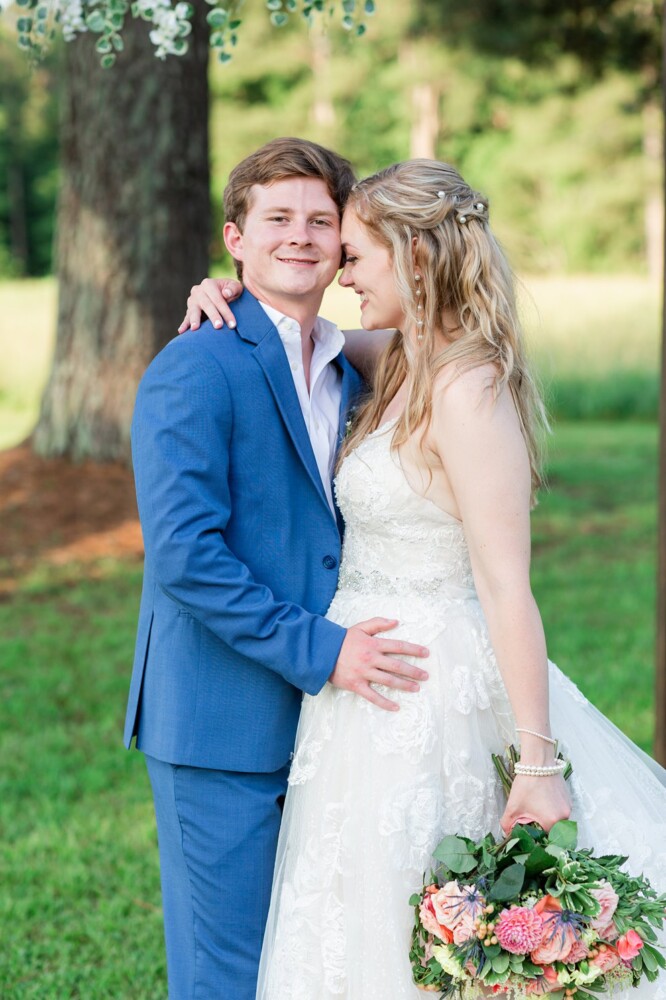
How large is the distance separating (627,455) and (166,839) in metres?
9.94

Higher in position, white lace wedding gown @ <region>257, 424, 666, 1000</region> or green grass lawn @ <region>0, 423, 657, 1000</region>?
white lace wedding gown @ <region>257, 424, 666, 1000</region>

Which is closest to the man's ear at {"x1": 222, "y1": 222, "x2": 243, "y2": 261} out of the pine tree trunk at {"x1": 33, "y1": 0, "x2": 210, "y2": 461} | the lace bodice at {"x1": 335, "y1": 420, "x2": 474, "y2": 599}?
the lace bodice at {"x1": 335, "y1": 420, "x2": 474, "y2": 599}

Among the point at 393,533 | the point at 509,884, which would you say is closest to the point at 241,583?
the point at 393,533

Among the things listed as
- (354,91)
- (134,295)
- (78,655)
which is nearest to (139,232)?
(134,295)

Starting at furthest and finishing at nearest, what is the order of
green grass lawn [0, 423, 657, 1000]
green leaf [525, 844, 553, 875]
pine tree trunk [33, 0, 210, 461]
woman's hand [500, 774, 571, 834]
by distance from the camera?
1. pine tree trunk [33, 0, 210, 461]
2. green grass lawn [0, 423, 657, 1000]
3. woman's hand [500, 774, 571, 834]
4. green leaf [525, 844, 553, 875]

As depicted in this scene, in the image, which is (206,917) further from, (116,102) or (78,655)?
(116,102)

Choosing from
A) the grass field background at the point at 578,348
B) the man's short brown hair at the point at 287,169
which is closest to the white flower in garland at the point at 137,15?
the man's short brown hair at the point at 287,169

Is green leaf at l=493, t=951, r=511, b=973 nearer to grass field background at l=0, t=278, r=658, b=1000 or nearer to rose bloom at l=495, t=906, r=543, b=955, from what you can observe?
rose bloom at l=495, t=906, r=543, b=955

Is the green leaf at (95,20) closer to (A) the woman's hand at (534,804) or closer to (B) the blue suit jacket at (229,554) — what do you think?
(B) the blue suit jacket at (229,554)

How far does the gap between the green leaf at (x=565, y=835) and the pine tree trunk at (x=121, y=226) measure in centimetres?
549

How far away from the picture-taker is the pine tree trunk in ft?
23.1

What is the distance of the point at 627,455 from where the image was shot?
11906 mm

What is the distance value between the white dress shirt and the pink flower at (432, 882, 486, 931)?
3.00 ft

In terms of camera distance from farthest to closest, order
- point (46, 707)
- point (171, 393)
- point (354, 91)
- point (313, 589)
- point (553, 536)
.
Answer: point (354, 91), point (553, 536), point (46, 707), point (313, 589), point (171, 393)
